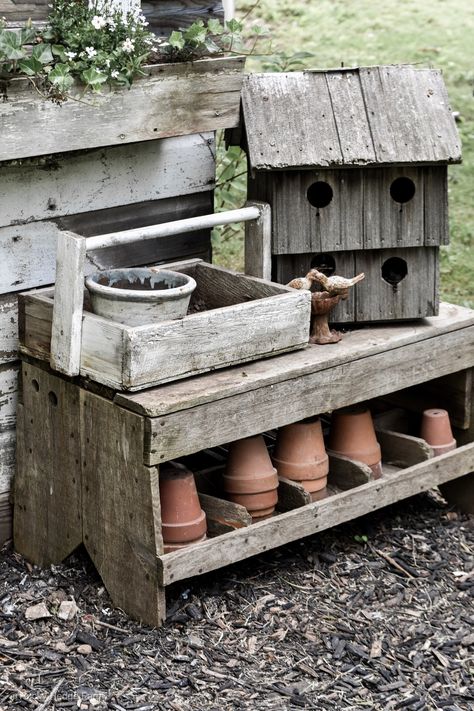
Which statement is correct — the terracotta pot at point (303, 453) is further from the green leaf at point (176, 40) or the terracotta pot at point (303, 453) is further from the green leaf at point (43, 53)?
the green leaf at point (43, 53)

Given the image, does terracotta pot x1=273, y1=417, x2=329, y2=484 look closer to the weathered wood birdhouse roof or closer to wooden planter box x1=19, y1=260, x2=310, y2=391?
wooden planter box x1=19, y1=260, x2=310, y2=391

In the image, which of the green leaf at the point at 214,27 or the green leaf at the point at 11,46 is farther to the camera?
the green leaf at the point at 214,27

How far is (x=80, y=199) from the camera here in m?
3.41

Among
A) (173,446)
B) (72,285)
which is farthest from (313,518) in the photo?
(72,285)

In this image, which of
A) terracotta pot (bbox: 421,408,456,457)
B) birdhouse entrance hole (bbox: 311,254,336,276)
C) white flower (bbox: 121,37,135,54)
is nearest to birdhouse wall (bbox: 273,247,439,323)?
birdhouse entrance hole (bbox: 311,254,336,276)

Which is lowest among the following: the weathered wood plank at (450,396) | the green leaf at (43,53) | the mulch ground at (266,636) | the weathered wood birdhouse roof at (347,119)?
the mulch ground at (266,636)

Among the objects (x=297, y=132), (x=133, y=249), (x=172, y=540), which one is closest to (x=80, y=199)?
(x=133, y=249)

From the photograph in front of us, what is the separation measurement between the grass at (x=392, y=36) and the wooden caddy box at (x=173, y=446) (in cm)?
372

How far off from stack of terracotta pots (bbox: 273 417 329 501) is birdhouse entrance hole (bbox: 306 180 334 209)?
767 millimetres

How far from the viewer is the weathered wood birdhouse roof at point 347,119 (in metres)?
3.37

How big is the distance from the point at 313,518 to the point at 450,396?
0.90 m

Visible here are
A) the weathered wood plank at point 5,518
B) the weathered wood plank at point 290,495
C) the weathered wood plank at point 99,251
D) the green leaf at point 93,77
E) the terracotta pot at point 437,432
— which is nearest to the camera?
the green leaf at point 93,77

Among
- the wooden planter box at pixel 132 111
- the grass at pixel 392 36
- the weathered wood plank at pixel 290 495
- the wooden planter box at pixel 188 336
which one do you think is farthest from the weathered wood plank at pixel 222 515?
the grass at pixel 392 36

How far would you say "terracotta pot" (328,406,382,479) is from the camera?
145 inches
